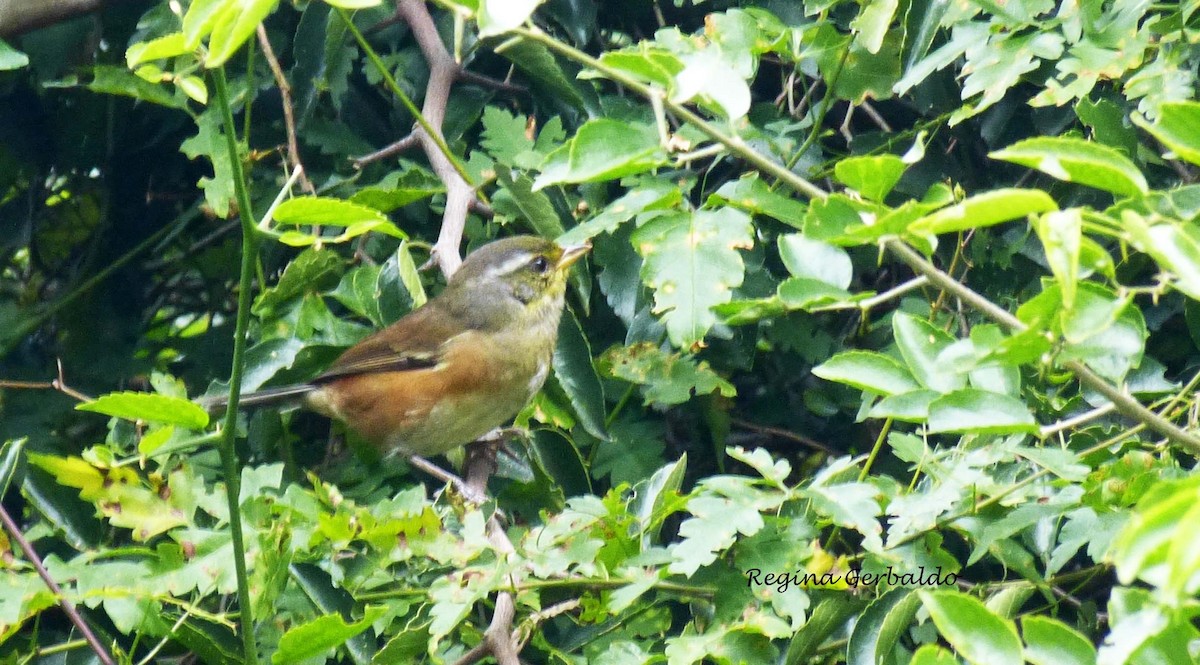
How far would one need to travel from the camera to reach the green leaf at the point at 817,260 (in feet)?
7.43

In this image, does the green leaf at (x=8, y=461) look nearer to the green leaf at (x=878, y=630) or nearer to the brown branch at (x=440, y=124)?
→ the brown branch at (x=440, y=124)

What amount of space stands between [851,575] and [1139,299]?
1.44m

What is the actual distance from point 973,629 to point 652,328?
1.85 m

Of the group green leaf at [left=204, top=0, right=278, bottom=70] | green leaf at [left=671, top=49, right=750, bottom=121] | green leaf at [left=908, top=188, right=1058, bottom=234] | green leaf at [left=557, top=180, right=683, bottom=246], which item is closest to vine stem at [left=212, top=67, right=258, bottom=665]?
green leaf at [left=204, top=0, right=278, bottom=70]

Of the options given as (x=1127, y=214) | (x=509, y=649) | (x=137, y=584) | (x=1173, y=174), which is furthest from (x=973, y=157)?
(x=137, y=584)

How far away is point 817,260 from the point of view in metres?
2.30

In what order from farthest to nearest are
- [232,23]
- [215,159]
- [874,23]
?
[215,159] → [874,23] → [232,23]

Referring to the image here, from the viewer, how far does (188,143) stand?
3.79 metres

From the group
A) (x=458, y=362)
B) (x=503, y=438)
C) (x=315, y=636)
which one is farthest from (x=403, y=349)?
(x=315, y=636)

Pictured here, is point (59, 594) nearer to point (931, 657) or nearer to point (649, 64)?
point (649, 64)

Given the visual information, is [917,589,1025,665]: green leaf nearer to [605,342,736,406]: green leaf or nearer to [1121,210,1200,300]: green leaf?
[1121,210,1200,300]: green leaf

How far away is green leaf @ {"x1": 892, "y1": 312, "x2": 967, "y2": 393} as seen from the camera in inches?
83.0

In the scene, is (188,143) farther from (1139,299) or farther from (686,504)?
(1139,299)

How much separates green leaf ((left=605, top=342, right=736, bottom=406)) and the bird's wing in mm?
1314
